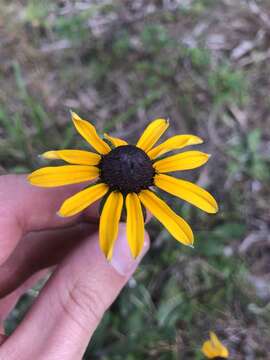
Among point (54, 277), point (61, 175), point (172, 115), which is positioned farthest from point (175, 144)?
point (172, 115)

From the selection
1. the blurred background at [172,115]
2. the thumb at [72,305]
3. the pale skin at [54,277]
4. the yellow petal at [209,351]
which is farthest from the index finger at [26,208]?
the yellow petal at [209,351]

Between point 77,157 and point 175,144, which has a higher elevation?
point 77,157

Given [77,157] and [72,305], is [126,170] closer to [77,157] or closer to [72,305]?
[77,157]

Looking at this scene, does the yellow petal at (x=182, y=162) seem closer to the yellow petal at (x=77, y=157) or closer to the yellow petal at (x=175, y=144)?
the yellow petal at (x=175, y=144)

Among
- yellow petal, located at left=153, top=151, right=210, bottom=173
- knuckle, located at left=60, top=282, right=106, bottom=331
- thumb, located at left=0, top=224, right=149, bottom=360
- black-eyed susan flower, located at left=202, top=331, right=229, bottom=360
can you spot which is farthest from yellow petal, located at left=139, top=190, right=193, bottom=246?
black-eyed susan flower, located at left=202, top=331, right=229, bottom=360

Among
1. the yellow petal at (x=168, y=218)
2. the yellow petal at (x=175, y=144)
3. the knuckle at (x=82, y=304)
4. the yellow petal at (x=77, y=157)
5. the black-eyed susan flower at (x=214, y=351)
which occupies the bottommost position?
the black-eyed susan flower at (x=214, y=351)

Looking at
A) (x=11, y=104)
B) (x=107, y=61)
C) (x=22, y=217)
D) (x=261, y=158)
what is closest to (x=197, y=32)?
(x=107, y=61)
